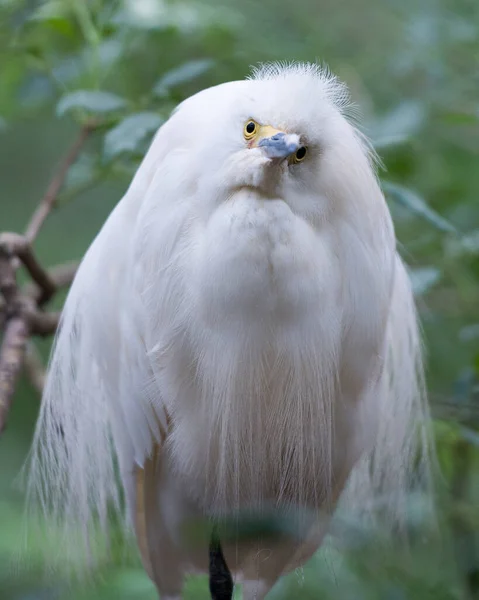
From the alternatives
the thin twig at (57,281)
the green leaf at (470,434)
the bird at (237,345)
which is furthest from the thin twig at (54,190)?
the green leaf at (470,434)

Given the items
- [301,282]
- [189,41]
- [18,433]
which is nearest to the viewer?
[301,282]

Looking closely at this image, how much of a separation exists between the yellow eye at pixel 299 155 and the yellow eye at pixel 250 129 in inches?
2.6

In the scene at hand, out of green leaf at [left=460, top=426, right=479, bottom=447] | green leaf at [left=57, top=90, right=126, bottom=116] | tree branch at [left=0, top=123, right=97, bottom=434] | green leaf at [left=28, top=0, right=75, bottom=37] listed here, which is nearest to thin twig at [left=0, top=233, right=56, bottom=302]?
tree branch at [left=0, top=123, right=97, bottom=434]

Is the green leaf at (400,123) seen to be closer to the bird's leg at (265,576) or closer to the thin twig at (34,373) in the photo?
the bird's leg at (265,576)

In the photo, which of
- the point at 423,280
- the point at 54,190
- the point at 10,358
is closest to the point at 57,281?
the point at 54,190

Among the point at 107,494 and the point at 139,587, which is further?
the point at 107,494

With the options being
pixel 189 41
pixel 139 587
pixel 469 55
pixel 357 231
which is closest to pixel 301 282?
pixel 357 231

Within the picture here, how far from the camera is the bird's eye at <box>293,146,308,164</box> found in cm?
130

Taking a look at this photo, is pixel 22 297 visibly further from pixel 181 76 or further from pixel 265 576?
pixel 265 576

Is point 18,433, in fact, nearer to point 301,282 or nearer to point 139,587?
point 139,587

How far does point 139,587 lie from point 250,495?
251 millimetres

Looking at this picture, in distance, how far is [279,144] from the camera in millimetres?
1206

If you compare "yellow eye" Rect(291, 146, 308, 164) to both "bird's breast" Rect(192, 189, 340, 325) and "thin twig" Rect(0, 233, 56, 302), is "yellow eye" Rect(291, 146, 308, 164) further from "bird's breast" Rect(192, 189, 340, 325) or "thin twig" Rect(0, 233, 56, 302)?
"thin twig" Rect(0, 233, 56, 302)

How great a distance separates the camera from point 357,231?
141 cm
